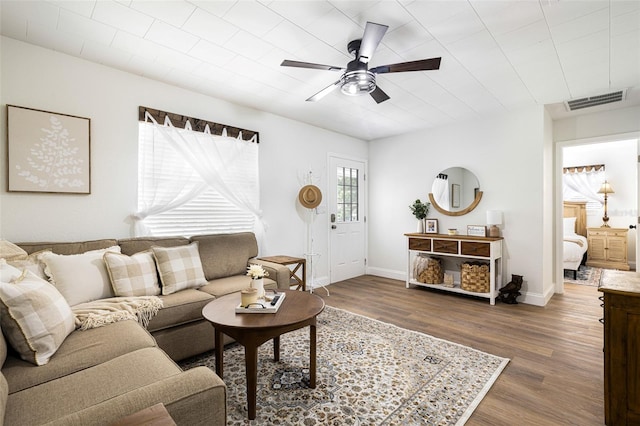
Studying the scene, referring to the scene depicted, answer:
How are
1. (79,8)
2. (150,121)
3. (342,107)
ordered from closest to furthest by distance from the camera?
(79,8), (150,121), (342,107)

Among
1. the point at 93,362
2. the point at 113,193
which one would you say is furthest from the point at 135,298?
the point at 113,193

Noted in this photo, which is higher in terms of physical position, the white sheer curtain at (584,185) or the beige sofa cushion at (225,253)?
the white sheer curtain at (584,185)

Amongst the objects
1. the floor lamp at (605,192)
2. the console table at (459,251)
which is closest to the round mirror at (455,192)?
the console table at (459,251)

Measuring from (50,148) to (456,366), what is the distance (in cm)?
375

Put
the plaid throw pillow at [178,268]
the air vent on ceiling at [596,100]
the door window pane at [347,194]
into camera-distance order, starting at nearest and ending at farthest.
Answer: the plaid throw pillow at [178,268] < the air vent on ceiling at [596,100] < the door window pane at [347,194]

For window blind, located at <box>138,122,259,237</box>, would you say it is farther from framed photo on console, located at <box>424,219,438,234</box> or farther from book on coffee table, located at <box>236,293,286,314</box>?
framed photo on console, located at <box>424,219,438,234</box>

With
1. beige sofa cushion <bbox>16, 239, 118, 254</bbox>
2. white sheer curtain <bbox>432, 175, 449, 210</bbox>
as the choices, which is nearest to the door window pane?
white sheer curtain <bbox>432, 175, 449, 210</bbox>

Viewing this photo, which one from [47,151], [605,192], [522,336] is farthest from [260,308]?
[605,192]

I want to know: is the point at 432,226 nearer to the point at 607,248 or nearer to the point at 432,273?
the point at 432,273

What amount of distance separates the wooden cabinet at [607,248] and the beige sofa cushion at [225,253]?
7.14 metres

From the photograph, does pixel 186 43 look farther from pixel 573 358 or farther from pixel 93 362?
pixel 573 358

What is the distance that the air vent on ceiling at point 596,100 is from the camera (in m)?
3.40

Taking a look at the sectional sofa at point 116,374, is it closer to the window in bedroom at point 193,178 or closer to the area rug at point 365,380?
the area rug at point 365,380

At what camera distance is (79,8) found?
78.4 inches
